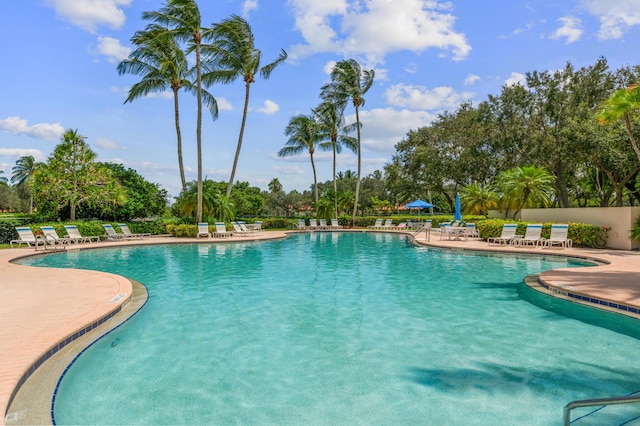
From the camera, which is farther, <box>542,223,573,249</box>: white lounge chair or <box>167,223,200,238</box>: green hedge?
<box>167,223,200,238</box>: green hedge

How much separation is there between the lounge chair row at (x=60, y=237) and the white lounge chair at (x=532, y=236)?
21.2 m

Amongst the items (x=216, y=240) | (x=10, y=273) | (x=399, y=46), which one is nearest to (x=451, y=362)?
(x=10, y=273)

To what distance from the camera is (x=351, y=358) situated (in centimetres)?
525

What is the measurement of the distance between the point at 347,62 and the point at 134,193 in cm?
2076

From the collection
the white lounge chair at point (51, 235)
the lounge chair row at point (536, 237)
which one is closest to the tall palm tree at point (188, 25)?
the white lounge chair at point (51, 235)

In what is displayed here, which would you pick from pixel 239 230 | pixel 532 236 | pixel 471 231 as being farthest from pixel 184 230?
pixel 532 236

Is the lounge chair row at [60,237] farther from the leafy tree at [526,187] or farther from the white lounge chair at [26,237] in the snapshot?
the leafy tree at [526,187]

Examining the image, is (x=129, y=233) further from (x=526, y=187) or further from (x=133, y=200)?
(x=526, y=187)

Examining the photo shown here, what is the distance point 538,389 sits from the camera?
4.28m

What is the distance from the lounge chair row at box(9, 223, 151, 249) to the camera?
Answer: 17781 mm

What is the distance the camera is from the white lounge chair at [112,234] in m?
22.1

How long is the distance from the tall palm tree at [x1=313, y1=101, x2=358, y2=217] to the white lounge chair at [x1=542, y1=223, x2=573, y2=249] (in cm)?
2138

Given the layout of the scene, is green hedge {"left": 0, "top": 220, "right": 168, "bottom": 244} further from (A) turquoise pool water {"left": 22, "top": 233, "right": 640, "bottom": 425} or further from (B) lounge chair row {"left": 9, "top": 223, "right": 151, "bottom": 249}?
(A) turquoise pool water {"left": 22, "top": 233, "right": 640, "bottom": 425}

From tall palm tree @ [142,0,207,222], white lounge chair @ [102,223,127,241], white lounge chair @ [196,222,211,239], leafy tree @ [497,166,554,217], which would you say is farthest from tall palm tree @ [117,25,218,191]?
leafy tree @ [497,166,554,217]
